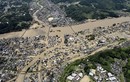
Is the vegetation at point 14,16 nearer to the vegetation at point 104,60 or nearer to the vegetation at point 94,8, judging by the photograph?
the vegetation at point 94,8

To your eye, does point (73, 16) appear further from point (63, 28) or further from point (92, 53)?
point (92, 53)

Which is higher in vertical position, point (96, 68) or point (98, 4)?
point (96, 68)

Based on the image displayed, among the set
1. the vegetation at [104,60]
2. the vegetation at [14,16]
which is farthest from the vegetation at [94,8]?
the vegetation at [104,60]

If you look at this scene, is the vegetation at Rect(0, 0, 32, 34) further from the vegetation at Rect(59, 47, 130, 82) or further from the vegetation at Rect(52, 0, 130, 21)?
the vegetation at Rect(59, 47, 130, 82)

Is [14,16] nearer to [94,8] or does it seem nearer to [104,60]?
[94,8]

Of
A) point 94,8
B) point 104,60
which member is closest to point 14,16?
point 94,8

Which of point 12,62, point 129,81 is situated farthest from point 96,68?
point 12,62
